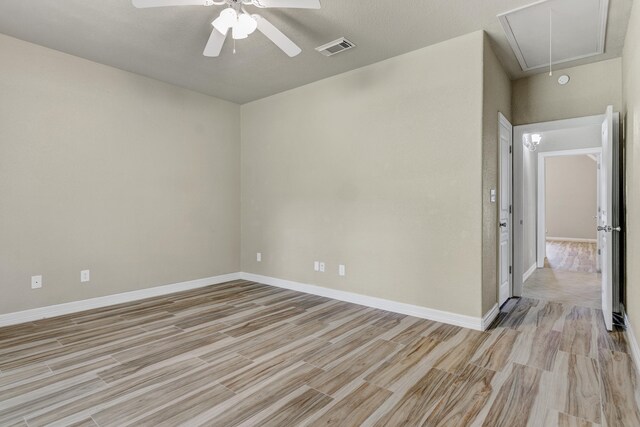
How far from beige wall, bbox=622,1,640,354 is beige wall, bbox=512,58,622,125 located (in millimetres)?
519

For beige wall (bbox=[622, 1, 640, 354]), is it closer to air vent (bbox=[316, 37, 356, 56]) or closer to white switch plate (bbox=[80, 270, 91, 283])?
A: air vent (bbox=[316, 37, 356, 56])

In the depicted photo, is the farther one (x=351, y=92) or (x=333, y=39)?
(x=351, y=92)

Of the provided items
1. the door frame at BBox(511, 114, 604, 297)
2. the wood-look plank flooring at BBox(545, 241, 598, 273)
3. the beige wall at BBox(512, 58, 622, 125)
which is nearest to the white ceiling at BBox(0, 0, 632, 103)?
the beige wall at BBox(512, 58, 622, 125)

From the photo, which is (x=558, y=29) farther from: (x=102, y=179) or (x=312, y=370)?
(x=102, y=179)

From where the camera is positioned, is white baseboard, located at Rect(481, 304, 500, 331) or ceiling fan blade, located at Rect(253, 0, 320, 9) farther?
white baseboard, located at Rect(481, 304, 500, 331)

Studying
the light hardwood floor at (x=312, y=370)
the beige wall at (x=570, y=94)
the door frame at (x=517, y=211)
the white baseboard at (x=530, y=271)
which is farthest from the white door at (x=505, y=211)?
the white baseboard at (x=530, y=271)

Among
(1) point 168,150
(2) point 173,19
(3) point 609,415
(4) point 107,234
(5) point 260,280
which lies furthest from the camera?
(5) point 260,280

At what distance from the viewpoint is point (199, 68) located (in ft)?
13.2

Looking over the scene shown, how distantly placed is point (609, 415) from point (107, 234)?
15.6 ft

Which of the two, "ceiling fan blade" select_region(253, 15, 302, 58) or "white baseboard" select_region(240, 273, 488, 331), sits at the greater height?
"ceiling fan blade" select_region(253, 15, 302, 58)

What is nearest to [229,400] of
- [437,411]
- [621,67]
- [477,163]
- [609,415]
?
[437,411]

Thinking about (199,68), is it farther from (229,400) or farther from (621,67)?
(621,67)

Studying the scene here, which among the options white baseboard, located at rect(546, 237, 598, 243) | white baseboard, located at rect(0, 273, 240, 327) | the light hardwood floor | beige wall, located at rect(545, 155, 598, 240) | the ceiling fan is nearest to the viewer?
the light hardwood floor

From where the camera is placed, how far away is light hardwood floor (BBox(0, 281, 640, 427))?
6.33ft
